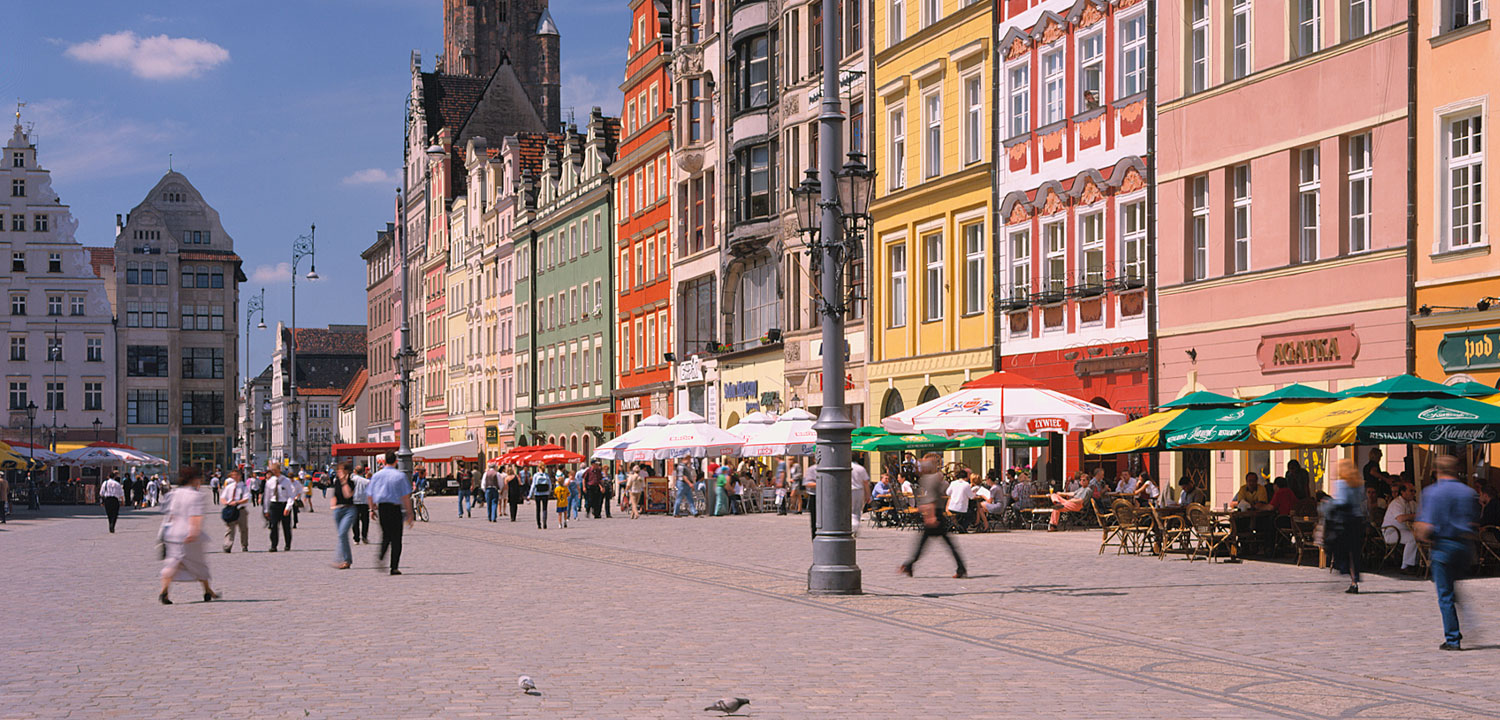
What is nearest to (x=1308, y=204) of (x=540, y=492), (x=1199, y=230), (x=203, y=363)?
(x=1199, y=230)

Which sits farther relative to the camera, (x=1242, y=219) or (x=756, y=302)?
(x=756, y=302)

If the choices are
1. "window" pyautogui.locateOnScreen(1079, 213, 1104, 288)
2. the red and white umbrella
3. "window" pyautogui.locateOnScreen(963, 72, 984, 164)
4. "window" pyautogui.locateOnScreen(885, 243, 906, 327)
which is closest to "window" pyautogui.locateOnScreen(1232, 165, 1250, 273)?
the red and white umbrella

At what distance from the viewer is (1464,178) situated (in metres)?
26.6

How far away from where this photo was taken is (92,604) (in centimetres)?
1897

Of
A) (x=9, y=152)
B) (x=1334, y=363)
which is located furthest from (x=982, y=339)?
(x=9, y=152)

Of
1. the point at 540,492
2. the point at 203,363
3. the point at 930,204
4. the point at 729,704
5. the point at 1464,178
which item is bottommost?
the point at 540,492

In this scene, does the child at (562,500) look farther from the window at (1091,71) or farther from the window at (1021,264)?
the window at (1091,71)

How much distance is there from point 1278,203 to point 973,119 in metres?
12.4

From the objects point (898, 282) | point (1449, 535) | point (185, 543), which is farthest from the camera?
point (898, 282)

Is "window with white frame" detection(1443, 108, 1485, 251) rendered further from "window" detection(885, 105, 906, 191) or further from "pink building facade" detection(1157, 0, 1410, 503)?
"window" detection(885, 105, 906, 191)

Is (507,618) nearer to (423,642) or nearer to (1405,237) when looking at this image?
(423,642)

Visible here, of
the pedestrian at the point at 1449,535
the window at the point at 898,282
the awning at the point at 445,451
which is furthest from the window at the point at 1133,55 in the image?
the awning at the point at 445,451

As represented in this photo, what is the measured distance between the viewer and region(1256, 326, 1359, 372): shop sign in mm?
29000

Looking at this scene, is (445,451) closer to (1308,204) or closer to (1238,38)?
(1238,38)
